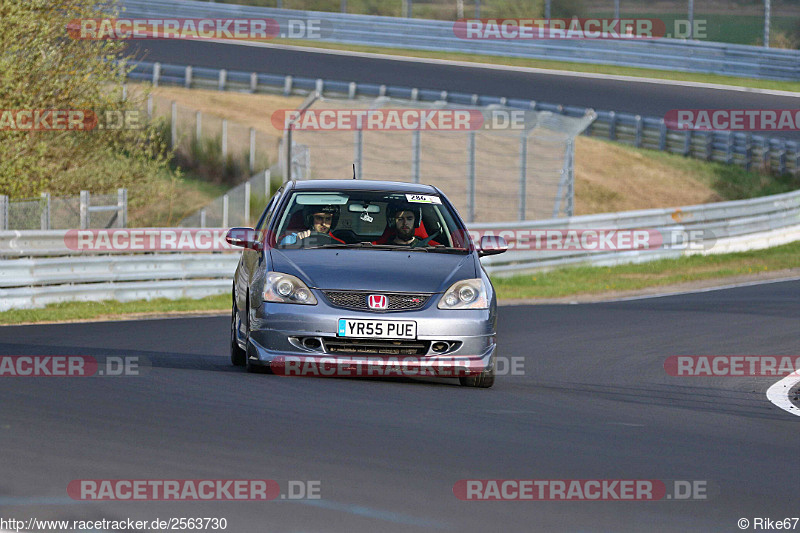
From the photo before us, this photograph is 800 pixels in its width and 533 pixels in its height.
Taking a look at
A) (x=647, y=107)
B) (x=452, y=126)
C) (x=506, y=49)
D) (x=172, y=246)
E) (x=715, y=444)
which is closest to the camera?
(x=715, y=444)

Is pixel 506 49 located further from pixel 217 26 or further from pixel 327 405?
pixel 327 405

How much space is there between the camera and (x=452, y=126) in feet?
111

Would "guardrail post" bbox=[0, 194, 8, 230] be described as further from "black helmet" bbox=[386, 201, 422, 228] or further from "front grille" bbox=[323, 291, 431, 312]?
"front grille" bbox=[323, 291, 431, 312]

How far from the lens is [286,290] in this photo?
9805 mm

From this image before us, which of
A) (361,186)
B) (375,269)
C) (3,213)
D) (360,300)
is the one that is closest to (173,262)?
(3,213)

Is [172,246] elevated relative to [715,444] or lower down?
lower down

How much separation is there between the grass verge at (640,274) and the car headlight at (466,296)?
38.7ft

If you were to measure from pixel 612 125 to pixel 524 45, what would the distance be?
7.02m

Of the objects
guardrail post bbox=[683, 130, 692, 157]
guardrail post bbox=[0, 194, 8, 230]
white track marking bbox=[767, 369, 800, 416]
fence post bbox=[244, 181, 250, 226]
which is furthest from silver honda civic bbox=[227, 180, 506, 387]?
guardrail post bbox=[683, 130, 692, 157]

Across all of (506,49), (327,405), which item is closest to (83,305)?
(327,405)

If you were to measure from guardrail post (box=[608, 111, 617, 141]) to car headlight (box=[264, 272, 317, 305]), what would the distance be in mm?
29398

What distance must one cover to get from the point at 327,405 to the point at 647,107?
31.4 meters

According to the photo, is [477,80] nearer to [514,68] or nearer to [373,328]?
[514,68]

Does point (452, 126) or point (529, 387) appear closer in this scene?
point (529, 387)
